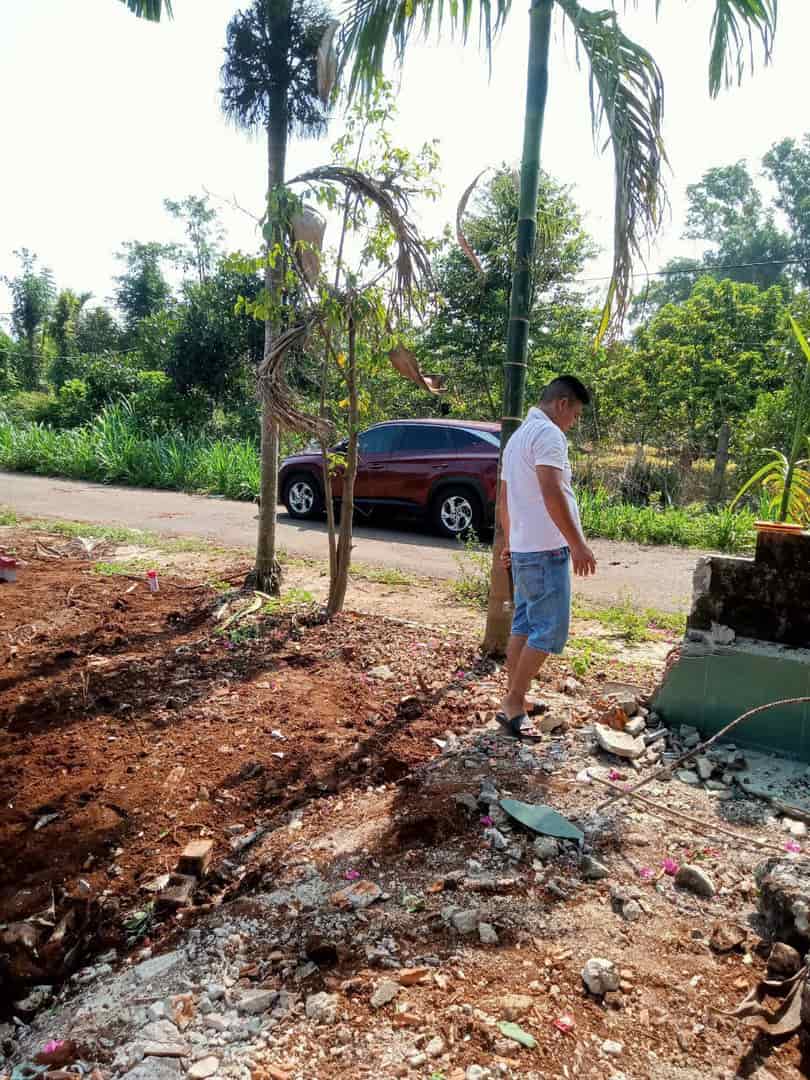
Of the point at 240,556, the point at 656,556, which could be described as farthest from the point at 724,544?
the point at 240,556

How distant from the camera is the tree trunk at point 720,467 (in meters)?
12.8

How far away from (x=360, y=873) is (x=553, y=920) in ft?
2.31

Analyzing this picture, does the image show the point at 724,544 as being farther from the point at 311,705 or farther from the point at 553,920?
the point at 553,920

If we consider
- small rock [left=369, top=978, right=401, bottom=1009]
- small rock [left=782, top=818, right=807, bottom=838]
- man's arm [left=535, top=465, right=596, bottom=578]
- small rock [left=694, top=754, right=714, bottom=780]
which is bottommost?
small rock [left=369, top=978, right=401, bottom=1009]

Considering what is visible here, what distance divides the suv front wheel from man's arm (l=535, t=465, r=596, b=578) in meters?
6.24

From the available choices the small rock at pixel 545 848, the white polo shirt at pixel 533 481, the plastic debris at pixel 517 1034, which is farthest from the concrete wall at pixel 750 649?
the plastic debris at pixel 517 1034

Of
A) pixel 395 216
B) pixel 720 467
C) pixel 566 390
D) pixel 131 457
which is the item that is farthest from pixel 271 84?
pixel 131 457

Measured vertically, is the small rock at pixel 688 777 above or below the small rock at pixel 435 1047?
above

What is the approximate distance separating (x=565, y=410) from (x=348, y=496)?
216 cm

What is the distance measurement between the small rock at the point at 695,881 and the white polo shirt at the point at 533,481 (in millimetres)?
1550

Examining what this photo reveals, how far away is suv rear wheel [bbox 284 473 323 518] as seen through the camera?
11.5 metres

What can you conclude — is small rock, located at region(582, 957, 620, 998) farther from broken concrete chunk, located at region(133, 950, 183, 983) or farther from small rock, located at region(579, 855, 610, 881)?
broken concrete chunk, located at region(133, 950, 183, 983)

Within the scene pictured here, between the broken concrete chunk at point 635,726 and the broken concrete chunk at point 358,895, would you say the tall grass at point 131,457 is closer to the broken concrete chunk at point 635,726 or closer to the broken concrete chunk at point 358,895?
the broken concrete chunk at point 635,726

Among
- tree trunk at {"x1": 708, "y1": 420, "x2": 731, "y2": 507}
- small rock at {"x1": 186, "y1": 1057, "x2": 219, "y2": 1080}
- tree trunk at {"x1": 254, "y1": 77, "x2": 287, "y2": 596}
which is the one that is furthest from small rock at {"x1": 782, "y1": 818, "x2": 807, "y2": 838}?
tree trunk at {"x1": 708, "y1": 420, "x2": 731, "y2": 507}
